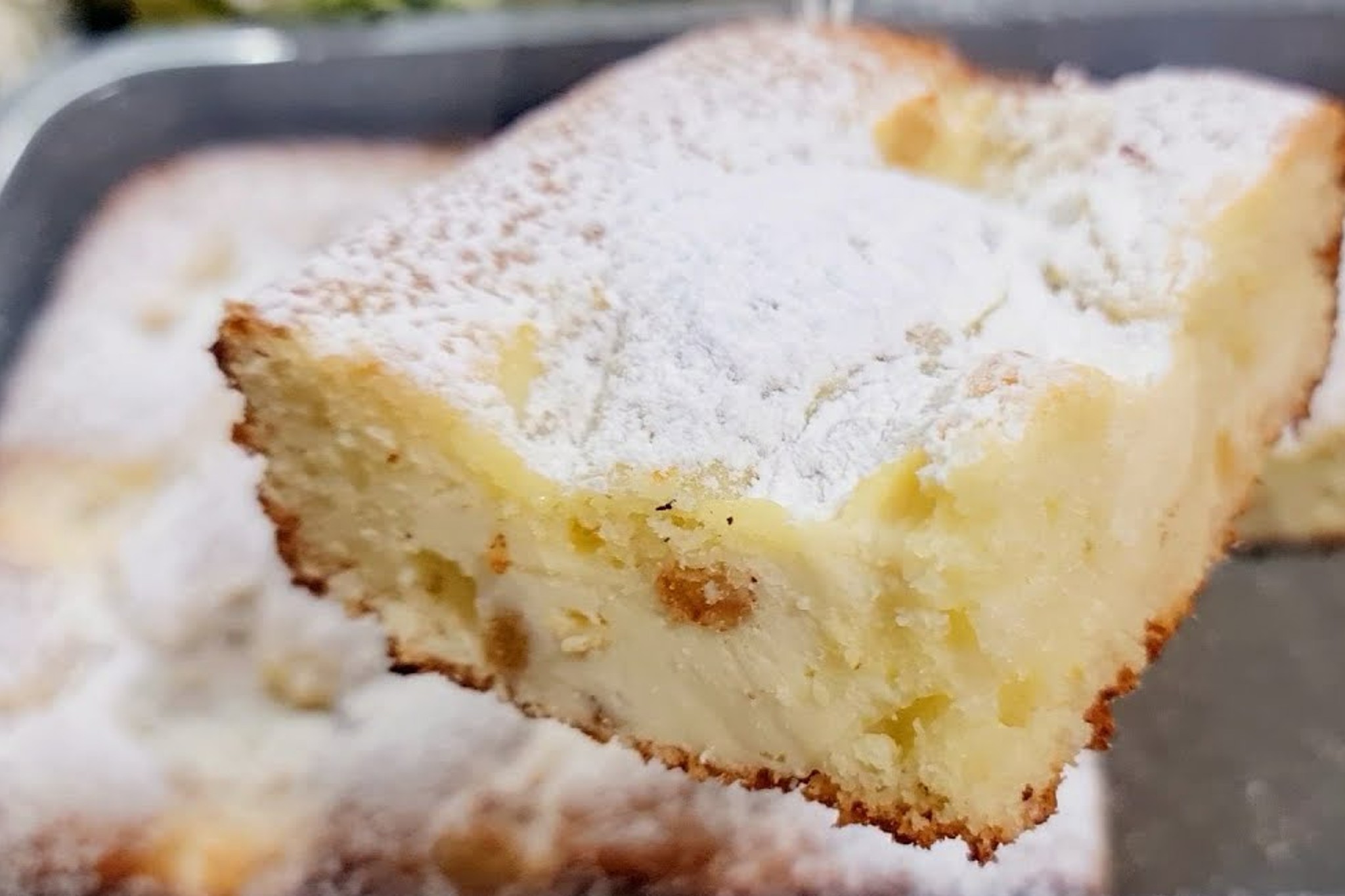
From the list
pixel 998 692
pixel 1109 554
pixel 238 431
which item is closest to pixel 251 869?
pixel 238 431

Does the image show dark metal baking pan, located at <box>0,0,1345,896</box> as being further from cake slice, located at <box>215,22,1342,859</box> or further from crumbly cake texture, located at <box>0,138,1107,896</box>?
cake slice, located at <box>215,22,1342,859</box>

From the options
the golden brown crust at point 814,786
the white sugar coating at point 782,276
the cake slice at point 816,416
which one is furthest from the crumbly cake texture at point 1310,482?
the golden brown crust at point 814,786

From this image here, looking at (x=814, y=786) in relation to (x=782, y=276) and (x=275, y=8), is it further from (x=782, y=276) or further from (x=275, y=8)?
(x=275, y=8)

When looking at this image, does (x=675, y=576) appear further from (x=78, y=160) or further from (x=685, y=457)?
(x=78, y=160)

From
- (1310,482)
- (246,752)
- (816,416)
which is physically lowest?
(246,752)

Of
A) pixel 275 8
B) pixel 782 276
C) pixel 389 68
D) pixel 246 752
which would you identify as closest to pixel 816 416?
pixel 782 276

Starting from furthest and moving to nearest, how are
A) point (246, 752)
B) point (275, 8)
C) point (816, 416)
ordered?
point (275, 8) < point (246, 752) < point (816, 416)
